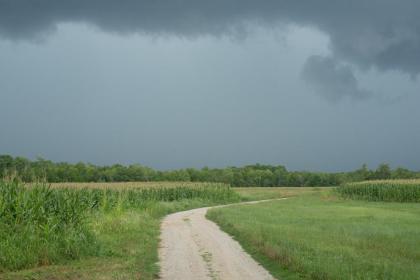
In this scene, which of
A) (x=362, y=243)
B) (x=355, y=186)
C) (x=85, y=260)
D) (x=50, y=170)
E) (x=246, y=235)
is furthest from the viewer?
(x=50, y=170)

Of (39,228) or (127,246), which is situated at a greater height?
(39,228)

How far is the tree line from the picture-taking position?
5133 inches

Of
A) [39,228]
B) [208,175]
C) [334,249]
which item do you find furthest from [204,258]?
[208,175]

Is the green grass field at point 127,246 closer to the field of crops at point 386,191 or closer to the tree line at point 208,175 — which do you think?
the field of crops at point 386,191

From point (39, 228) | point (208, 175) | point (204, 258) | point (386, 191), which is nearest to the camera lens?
point (204, 258)

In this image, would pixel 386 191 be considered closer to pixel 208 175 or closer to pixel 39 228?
pixel 39 228

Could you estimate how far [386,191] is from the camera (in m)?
64.6

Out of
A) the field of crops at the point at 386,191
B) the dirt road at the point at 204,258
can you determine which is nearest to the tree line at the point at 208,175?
the field of crops at the point at 386,191

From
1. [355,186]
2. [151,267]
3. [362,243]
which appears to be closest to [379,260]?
[362,243]

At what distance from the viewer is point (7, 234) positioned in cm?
1777

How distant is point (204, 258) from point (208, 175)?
140161mm

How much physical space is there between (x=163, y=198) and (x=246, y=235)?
38.5m

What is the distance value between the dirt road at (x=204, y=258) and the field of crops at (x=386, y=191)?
41.8 m

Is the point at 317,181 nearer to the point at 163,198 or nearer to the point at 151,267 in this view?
the point at 163,198
